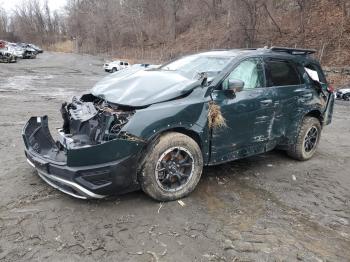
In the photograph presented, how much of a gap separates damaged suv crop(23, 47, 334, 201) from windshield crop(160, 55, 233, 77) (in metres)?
0.02

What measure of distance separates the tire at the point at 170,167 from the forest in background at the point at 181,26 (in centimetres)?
2097

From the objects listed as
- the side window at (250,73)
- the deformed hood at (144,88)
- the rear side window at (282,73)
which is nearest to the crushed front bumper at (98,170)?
the deformed hood at (144,88)

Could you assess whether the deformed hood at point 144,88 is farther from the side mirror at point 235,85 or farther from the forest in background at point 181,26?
the forest in background at point 181,26

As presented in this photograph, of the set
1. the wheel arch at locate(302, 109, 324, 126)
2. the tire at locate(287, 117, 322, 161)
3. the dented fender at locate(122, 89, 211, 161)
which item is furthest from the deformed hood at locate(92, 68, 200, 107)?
the wheel arch at locate(302, 109, 324, 126)

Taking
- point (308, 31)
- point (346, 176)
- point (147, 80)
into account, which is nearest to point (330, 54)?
point (308, 31)

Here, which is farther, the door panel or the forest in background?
the forest in background

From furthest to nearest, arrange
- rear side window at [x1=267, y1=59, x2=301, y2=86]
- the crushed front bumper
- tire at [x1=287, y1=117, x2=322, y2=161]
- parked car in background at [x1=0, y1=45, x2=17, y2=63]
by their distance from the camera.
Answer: parked car in background at [x1=0, y1=45, x2=17, y2=63] → tire at [x1=287, y1=117, x2=322, y2=161] → rear side window at [x1=267, y1=59, x2=301, y2=86] → the crushed front bumper

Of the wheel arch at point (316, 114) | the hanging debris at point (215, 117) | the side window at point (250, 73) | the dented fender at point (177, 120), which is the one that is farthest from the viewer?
the wheel arch at point (316, 114)

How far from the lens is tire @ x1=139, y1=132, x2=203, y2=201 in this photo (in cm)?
419

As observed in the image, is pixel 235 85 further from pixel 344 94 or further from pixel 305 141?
pixel 344 94

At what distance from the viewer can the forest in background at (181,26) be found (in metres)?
28.0

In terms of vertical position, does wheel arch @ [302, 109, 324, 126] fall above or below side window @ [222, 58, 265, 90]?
below

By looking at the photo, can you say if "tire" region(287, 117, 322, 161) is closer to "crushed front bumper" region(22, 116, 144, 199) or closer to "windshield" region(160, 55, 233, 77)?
"windshield" region(160, 55, 233, 77)

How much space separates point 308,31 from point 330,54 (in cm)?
507
